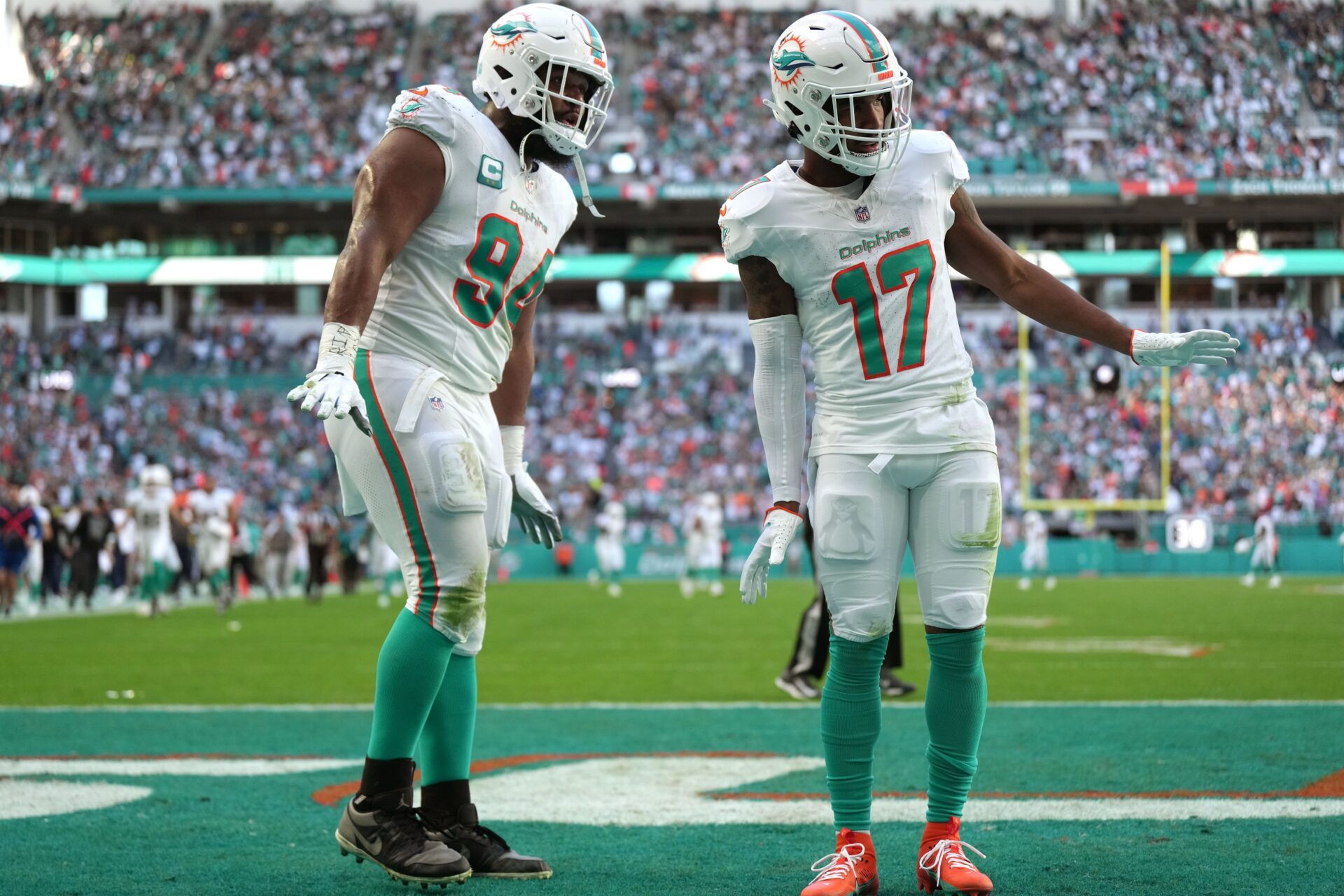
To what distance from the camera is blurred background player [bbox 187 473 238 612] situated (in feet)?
64.7

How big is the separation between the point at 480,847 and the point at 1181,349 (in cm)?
232

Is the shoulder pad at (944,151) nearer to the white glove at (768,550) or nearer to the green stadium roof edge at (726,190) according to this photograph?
the white glove at (768,550)

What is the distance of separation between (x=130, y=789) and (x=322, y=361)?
2.49m

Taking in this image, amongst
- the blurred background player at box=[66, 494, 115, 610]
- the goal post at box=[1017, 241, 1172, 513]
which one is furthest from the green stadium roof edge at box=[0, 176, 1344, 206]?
the blurred background player at box=[66, 494, 115, 610]

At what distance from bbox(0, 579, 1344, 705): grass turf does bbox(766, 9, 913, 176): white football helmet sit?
Answer: 18.1 feet

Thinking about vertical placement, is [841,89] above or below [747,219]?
above

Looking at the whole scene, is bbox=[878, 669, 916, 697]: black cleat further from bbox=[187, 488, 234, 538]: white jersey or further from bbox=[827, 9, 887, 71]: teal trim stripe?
bbox=[187, 488, 234, 538]: white jersey

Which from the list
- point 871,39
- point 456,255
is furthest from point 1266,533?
point 456,255

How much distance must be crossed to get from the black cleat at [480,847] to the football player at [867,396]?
76 cm

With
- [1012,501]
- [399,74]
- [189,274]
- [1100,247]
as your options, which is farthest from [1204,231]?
[189,274]

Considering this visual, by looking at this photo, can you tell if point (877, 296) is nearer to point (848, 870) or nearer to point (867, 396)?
point (867, 396)

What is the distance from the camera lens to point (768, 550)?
12.0 feet

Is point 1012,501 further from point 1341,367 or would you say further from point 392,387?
point 392,387

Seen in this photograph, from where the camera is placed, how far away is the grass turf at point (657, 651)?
9.29 metres
